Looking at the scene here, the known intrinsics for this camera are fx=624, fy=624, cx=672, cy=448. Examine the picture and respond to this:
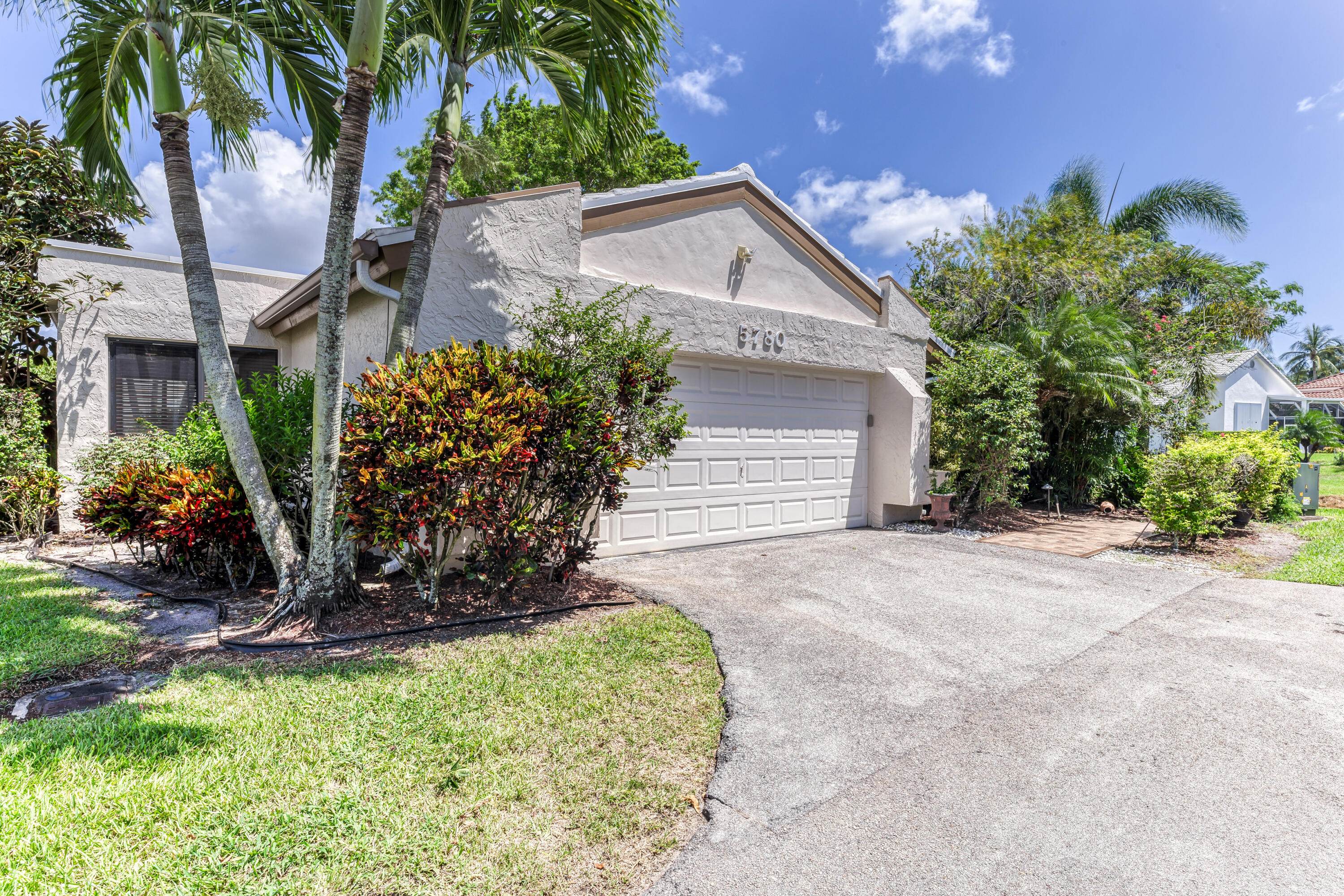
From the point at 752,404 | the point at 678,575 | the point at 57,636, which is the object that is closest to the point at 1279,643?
the point at 678,575

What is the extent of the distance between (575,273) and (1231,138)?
55.2 feet

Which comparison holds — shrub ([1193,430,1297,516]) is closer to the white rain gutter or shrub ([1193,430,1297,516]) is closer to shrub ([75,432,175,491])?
the white rain gutter

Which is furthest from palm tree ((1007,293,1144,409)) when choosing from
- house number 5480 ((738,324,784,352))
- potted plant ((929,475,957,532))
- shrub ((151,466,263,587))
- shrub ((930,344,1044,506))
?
shrub ((151,466,263,587))

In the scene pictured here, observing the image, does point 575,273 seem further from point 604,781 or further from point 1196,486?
point 1196,486

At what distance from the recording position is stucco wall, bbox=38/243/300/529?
8.55 metres

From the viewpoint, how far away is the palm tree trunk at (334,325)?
4629 millimetres

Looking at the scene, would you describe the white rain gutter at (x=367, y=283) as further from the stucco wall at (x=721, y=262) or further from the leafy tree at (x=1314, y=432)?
the leafy tree at (x=1314, y=432)

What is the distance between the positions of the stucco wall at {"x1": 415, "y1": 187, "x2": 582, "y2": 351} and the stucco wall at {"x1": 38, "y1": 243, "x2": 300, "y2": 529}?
194 inches

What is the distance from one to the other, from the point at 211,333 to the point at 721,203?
20.0 feet

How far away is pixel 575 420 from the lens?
5418 mm

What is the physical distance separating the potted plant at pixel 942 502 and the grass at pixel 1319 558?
12.8 feet

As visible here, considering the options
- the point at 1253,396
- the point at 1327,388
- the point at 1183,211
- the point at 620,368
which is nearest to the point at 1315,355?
the point at 1327,388

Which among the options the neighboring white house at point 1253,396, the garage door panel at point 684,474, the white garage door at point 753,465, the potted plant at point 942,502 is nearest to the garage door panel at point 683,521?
the white garage door at point 753,465

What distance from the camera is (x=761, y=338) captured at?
340 inches
